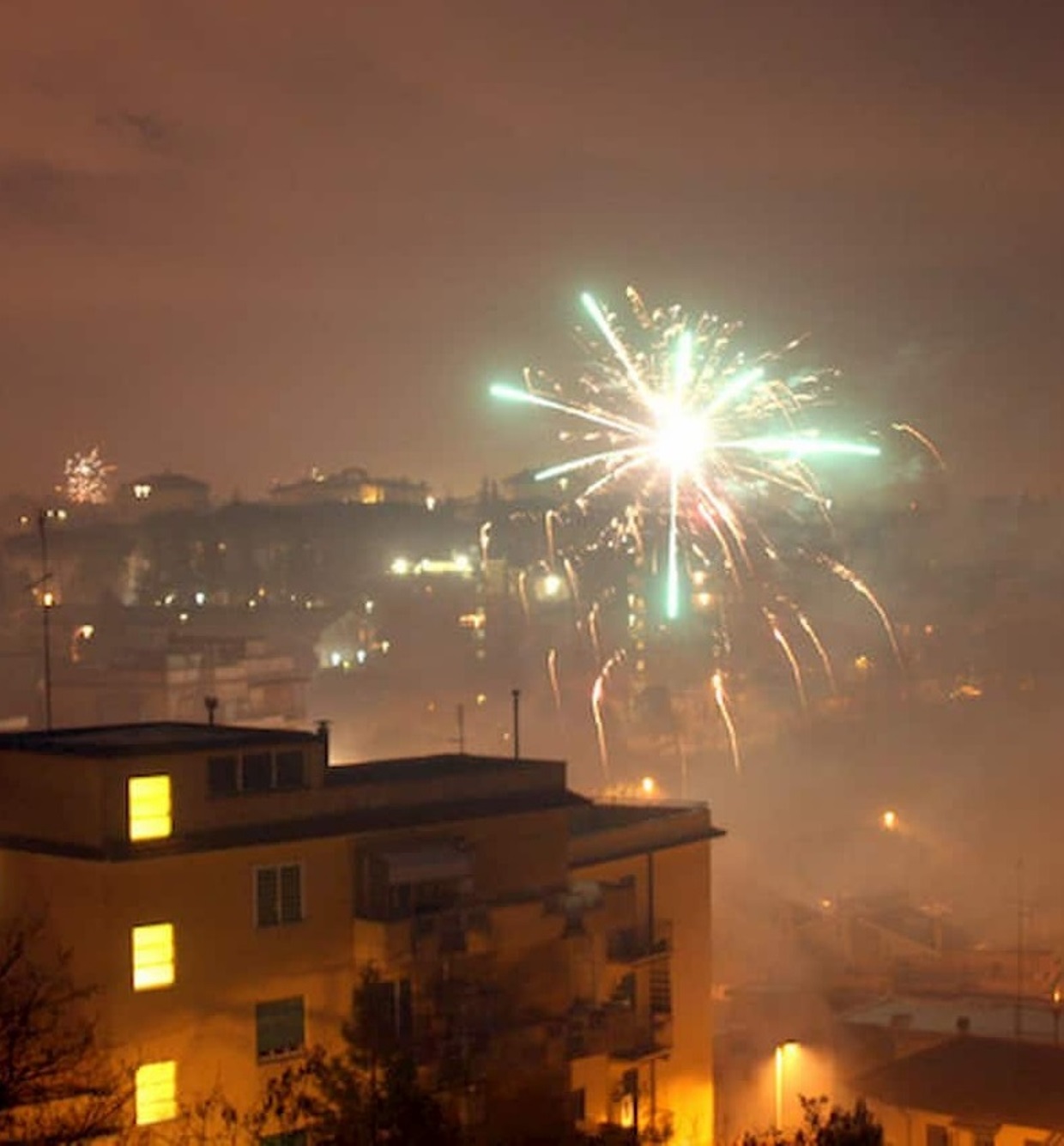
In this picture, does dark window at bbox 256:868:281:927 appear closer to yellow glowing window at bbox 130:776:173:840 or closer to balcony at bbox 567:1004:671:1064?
yellow glowing window at bbox 130:776:173:840

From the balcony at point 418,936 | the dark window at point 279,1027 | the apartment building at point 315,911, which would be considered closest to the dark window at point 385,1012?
the apartment building at point 315,911

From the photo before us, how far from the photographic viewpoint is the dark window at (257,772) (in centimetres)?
792

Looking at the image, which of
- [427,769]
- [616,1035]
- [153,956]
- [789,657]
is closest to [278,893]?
[153,956]

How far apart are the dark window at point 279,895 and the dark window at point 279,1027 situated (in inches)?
14.2

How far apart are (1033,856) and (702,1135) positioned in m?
20.8

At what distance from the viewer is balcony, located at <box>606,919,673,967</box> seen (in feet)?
31.1

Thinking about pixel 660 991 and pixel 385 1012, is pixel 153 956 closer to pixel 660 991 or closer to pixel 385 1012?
pixel 385 1012

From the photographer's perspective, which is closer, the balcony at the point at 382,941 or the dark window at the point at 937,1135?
the balcony at the point at 382,941

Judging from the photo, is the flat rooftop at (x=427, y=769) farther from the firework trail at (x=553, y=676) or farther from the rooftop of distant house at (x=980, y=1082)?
→ the firework trail at (x=553, y=676)

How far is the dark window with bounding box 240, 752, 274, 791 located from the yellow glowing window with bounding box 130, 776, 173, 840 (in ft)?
1.29

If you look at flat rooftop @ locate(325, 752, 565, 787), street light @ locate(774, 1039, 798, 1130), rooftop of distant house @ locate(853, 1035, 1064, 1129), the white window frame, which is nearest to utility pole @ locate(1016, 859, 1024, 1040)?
rooftop of distant house @ locate(853, 1035, 1064, 1129)

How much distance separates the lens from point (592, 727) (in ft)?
101

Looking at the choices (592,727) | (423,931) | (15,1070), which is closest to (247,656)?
(592,727)

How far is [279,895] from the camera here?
7.92 metres
